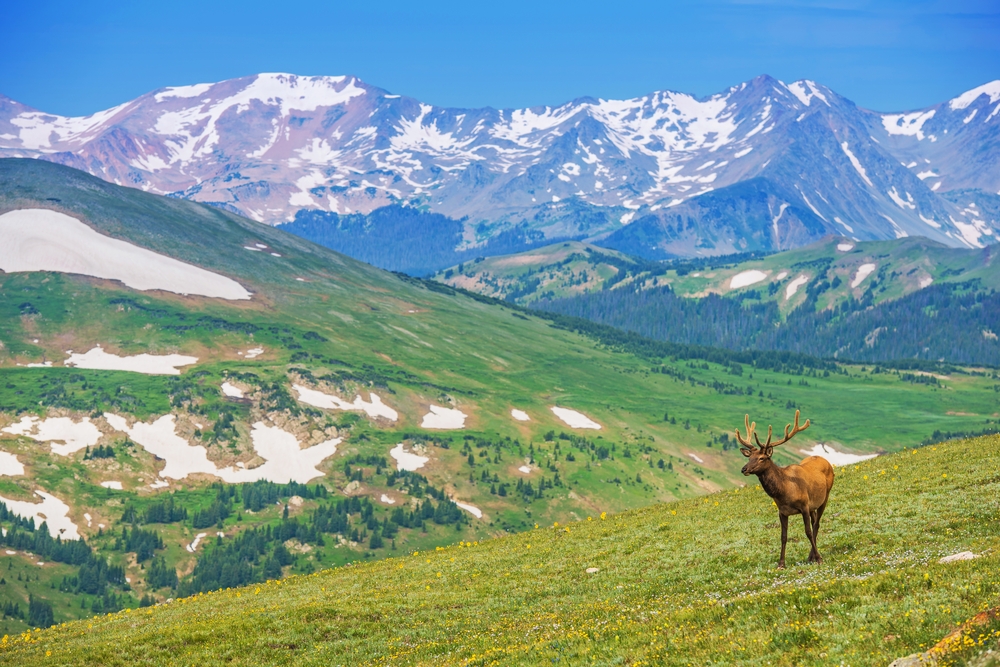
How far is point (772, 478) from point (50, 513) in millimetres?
186886

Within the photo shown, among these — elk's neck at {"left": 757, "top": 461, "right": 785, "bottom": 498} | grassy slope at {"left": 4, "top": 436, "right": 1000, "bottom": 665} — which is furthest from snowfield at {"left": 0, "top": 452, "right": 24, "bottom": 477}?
elk's neck at {"left": 757, "top": 461, "right": 785, "bottom": 498}

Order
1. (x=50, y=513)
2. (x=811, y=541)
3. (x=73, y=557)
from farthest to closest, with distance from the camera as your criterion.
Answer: (x=50, y=513), (x=73, y=557), (x=811, y=541)

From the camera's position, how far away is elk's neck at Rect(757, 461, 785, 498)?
30.9 meters

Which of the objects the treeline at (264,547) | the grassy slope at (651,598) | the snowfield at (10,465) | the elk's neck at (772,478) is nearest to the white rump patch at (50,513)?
the snowfield at (10,465)

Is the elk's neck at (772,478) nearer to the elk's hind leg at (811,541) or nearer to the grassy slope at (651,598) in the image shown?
the elk's hind leg at (811,541)

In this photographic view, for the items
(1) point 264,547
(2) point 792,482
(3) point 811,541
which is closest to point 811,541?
(3) point 811,541

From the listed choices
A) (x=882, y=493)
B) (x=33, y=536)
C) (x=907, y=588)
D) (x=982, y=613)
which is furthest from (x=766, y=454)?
(x=33, y=536)

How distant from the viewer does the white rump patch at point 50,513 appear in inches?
6939

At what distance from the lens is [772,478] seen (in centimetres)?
3106

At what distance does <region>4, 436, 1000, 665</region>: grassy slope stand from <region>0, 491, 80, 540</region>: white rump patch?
483 feet

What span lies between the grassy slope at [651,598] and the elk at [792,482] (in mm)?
1559

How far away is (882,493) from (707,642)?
23457 millimetres

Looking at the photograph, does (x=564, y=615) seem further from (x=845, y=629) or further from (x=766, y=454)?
(x=845, y=629)

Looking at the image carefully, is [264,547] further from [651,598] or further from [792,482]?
[792,482]
